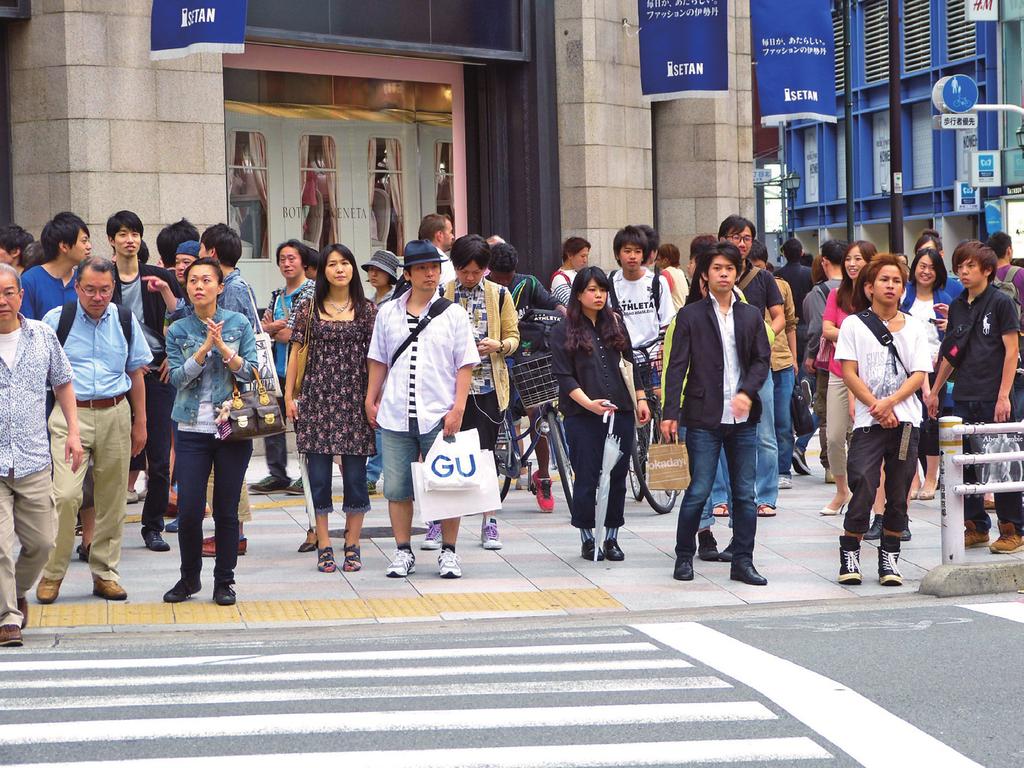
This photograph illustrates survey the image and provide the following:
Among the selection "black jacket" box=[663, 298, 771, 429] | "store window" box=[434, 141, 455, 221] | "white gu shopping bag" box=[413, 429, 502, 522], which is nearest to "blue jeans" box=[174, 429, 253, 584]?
"white gu shopping bag" box=[413, 429, 502, 522]

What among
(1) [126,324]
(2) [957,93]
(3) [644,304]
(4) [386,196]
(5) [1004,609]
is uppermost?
(2) [957,93]

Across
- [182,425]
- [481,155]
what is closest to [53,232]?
[182,425]

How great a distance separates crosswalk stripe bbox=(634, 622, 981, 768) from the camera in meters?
5.82

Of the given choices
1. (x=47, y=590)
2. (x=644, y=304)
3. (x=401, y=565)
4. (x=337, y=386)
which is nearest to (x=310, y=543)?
(x=401, y=565)

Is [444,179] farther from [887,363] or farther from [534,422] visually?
[887,363]

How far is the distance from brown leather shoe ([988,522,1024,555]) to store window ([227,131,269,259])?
8354 millimetres

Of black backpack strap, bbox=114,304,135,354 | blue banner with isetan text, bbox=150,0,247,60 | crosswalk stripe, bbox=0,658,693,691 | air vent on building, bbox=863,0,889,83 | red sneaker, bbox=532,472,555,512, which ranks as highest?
air vent on building, bbox=863,0,889,83

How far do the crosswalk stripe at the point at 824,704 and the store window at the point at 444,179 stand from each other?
33.5 ft

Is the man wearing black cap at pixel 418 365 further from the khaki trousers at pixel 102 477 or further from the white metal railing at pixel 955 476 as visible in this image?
the white metal railing at pixel 955 476

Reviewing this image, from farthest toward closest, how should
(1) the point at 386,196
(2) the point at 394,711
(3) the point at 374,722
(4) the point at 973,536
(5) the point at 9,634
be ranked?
1. (1) the point at 386,196
2. (4) the point at 973,536
3. (5) the point at 9,634
4. (2) the point at 394,711
5. (3) the point at 374,722

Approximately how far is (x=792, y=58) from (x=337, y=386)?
961 cm

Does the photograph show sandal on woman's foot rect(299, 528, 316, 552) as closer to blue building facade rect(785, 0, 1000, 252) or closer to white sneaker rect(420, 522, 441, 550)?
white sneaker rect(420, 522, 441, 550)

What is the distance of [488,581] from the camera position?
32.3 feet

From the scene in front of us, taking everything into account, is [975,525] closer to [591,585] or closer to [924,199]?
[591,585]
